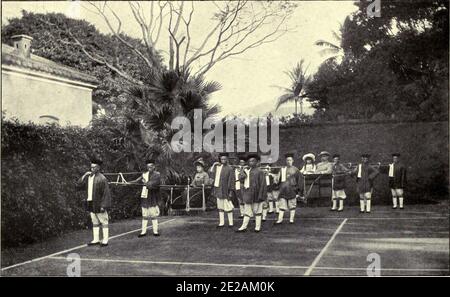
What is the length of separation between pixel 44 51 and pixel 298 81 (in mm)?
6165

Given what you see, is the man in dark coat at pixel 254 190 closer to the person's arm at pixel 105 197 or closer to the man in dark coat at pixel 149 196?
the man in dark coat at pixel 149 196

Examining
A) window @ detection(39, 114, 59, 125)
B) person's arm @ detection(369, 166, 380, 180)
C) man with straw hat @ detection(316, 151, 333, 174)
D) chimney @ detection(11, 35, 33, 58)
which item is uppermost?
chimney @ detection(11, 35, 33, 58)

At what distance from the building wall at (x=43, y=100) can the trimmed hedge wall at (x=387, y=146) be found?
7223 mm

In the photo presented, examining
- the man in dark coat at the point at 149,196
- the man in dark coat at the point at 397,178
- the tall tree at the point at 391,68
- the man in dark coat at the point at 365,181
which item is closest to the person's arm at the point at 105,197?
the man in dark coat at the point at 149,196

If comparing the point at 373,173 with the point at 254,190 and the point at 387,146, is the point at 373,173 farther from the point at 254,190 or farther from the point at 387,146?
the point at 254,190

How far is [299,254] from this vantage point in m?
7.26

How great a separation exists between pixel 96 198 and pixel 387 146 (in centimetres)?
941

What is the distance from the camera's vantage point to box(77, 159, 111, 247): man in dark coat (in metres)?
7.62

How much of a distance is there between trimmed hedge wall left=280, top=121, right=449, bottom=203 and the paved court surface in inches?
86.0

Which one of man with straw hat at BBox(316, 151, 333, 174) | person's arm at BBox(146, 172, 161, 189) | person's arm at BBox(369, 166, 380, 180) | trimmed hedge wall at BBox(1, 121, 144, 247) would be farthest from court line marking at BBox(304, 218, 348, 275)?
trimmed hedge wall at BBox(1, 121, 144, 247)

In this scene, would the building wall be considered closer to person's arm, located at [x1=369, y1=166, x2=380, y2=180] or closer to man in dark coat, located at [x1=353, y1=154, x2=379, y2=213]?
man in dark coat, located at [x1=353, y1=154, x2=379, y2=213]

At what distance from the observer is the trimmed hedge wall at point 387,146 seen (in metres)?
12.3
